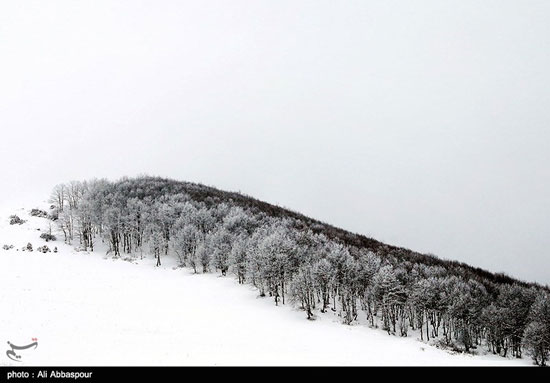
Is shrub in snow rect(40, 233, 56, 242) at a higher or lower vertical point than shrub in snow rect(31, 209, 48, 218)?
lower

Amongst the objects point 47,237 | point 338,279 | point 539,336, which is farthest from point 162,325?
point 47,237

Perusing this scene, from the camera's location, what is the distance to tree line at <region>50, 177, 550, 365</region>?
58.8 meters

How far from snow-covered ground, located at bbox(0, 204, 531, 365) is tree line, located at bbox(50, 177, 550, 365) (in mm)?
4824

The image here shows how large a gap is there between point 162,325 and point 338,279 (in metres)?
37.7

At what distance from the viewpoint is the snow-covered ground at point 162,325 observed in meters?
27.1

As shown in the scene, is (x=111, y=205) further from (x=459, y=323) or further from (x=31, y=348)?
(x=459, y=323)

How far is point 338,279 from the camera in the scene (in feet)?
215

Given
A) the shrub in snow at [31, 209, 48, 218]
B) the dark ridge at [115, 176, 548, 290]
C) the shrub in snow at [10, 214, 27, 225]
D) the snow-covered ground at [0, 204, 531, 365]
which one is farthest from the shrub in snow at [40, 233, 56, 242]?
the dark ridge at [115, 176, 548, 290]

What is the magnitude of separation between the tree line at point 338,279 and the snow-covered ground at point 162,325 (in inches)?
190

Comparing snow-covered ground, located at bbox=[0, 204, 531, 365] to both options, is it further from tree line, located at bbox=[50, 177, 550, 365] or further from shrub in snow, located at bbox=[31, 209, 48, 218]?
shrub in snow, located at bbox=[31, 209, 48, 218]

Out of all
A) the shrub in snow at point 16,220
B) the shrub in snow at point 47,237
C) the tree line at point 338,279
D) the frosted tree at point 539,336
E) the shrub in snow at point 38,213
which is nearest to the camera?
the frosted tree at point 539,336

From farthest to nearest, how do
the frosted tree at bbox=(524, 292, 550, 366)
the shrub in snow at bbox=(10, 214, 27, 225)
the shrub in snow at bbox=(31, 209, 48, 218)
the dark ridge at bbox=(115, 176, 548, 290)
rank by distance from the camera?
the shrub in snow at bbox=(31, 209, 48, 218)
the shrub in snow at bbox=(10, 214, 27, 225)
the dark ridge at bbox=(115, 176, 548, 290)
the frosted tree at bbox=(524, 292, 550, 366)

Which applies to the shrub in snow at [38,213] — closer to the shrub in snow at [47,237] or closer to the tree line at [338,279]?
the tree line at [338,279]

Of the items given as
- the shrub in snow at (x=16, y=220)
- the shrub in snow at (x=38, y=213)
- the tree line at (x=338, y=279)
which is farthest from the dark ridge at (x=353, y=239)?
the shrub in snow at (x=16, y=220)
